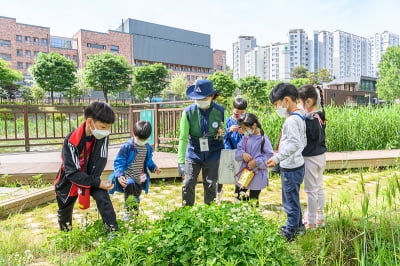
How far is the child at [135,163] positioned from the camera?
129 inches

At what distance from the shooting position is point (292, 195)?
271 centimetres

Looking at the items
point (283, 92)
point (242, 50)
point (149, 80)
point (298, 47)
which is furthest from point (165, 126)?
point (242, 50)

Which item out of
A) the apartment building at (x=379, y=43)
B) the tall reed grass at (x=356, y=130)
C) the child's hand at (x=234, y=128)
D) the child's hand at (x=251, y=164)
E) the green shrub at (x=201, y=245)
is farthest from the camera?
the apartment building at (x=379, y=43)

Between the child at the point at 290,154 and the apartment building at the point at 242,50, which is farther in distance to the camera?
the apartment building at the point at 242,50

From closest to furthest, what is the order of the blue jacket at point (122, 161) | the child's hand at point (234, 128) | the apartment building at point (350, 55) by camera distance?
the blue jacket at point (122, 161)
the child's hand at point (234, 128)
the apartment building at point (350, 55)

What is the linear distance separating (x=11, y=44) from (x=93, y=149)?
5604 cm

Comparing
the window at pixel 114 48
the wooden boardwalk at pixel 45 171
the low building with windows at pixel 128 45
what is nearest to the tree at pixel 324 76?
the low building with windows at pixel 128 45

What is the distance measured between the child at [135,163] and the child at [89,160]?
49cm

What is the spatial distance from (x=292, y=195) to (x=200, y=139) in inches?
41.6

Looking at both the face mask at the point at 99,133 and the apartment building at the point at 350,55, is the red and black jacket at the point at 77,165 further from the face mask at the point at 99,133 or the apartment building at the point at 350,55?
the apartment building at the point at 350,55

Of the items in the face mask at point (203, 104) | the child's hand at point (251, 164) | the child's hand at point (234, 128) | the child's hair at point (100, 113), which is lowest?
the child's hand at point (251, 164)

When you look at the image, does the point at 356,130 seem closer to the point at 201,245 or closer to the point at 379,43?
the point at 201,245

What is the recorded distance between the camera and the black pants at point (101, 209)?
2.50 m

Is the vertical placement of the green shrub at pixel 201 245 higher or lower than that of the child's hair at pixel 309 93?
lower
